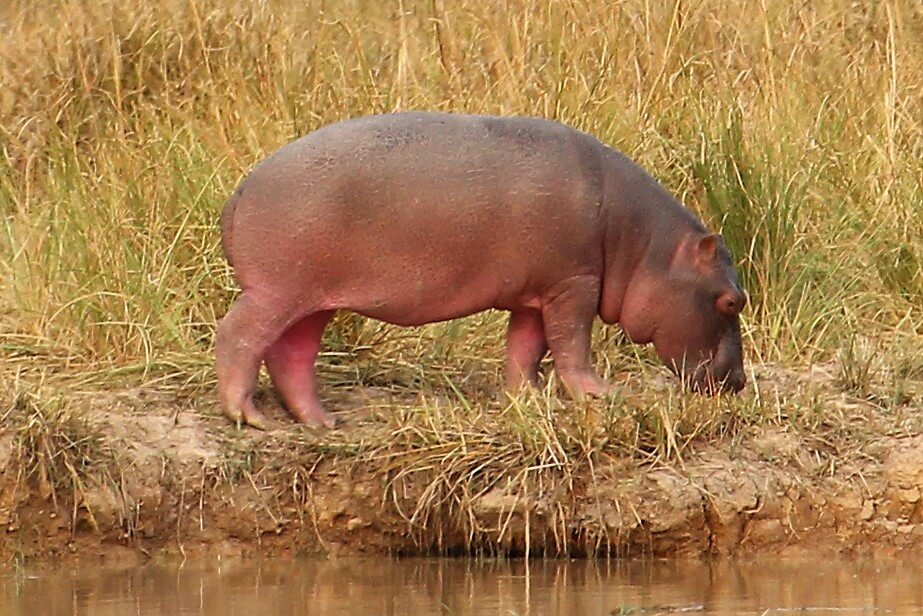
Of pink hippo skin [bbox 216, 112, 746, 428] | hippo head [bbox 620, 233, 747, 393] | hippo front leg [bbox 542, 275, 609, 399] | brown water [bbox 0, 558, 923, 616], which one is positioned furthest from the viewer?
hippo head [bbox 620, 233, 747, 393]

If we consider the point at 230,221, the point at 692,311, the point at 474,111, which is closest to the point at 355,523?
the point at 230,221

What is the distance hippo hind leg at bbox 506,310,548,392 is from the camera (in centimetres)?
660

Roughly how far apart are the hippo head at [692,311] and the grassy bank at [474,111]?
18cm

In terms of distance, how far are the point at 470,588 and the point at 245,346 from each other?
1.21m

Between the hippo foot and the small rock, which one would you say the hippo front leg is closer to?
the hippo foot

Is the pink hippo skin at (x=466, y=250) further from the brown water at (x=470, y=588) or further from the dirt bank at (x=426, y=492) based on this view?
the brown water at (x=470, y=588)

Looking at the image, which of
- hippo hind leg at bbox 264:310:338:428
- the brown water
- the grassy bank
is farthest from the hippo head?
hippo hind leg at bbox 264:310:338:428

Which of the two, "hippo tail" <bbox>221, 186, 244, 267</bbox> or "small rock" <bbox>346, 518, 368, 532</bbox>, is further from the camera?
"hippo tail" <bbox>221, 186, 244, 267</bbox>

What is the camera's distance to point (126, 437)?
6234mm

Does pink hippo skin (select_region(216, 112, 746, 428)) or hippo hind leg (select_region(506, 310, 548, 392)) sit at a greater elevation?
pink hippo skin (select_region(216, 112, 746, 428))

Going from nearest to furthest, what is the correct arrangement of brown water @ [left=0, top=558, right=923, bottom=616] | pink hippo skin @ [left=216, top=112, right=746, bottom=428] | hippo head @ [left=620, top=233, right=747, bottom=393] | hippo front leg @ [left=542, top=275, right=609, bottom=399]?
1. brown water @ [left=0, top=558, right=923, bottom=616]
2. pink hippo skin @ [left=216, top=112, right=746, bottom=428]
3. hippo front leg @ [left=542, top=275, right=609, bottom=399]
4. hippo head @ [left=620, top=233, right=747, bottom=393]

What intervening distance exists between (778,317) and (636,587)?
7.10ft

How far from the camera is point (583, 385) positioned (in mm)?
6453

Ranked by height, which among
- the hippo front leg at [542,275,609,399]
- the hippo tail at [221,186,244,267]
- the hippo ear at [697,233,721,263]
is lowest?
the hippo front leg at [542,275,609,399]
